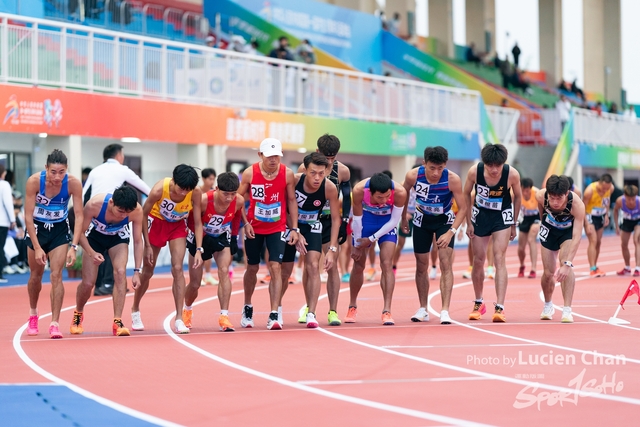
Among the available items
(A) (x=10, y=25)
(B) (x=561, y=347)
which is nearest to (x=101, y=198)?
(B) (x=561, y=347)

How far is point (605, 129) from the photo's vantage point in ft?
146

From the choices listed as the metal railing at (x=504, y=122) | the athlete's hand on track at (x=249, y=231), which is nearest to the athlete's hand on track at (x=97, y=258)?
the athlete's hand on track at (x=249, y=231)

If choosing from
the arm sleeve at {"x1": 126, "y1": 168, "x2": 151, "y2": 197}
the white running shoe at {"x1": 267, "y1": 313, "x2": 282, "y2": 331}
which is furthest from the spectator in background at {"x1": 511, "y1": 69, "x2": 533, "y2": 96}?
the white running shoe at {"x1": 267, "y1": 313, "x2": 282, "y2": 331}

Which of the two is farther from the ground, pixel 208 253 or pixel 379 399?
pixel 208 253

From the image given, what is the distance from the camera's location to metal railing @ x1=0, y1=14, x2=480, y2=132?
22.0m

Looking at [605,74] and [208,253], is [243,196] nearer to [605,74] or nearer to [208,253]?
[208,253]

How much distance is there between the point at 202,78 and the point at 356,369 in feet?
59.4

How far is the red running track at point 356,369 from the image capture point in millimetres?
7090

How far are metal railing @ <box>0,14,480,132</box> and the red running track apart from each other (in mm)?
9016

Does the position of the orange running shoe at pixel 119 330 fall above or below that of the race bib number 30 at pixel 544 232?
below

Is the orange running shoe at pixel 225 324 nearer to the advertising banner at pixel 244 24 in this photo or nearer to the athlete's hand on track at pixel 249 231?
the athlete's hand on track at pixel 249 231

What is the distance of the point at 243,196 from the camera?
11891 mm

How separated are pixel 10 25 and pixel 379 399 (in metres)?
16.1

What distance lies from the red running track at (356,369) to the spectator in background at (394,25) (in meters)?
31.0
